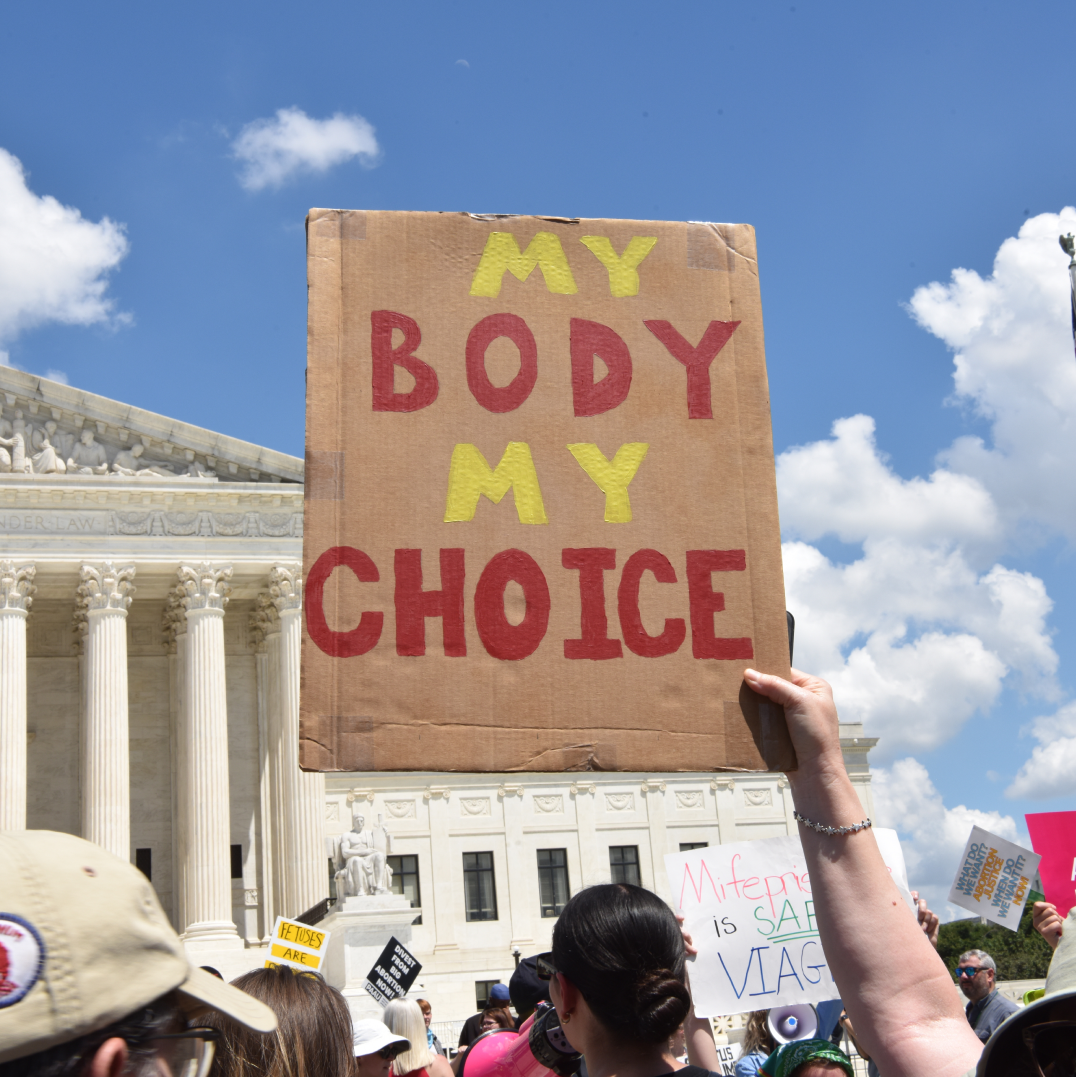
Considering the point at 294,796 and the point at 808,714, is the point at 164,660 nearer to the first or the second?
the point at 294,796

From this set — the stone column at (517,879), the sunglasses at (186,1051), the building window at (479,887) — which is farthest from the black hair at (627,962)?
the building window at (479,887)

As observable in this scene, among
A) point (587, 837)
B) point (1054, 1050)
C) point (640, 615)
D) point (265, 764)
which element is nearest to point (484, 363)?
point (640, 615)

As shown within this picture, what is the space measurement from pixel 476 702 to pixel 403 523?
1.85 feet

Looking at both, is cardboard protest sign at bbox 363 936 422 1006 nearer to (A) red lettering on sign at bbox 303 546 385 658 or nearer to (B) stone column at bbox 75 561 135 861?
(A) red lettering on sign at bbox 303 546 385 658

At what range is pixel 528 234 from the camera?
4129 mm

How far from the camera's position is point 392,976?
13.7m

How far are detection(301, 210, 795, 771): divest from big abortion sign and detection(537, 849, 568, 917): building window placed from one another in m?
43.4

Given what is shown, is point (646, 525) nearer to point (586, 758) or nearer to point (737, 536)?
point (737, 536)

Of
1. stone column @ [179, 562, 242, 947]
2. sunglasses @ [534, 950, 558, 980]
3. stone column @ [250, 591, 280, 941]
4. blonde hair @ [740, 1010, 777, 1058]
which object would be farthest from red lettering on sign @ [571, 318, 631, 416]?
stone column @ [250, 591, 280, 941]

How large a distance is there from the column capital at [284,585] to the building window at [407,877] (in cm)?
1227

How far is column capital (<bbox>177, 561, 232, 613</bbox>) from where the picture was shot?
116ft

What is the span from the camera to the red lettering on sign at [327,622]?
12.2 ft

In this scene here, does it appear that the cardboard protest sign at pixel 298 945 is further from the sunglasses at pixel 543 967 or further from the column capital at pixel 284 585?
the column capital at pixel 284 585

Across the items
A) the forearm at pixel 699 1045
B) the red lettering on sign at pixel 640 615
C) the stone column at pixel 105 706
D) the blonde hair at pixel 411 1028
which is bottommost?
the blonde hair at pixel 411 1028
